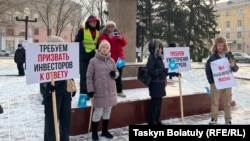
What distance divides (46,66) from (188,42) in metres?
31.4

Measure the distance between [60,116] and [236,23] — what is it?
72.2 metres

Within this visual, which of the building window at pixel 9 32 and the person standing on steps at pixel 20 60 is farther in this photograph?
the building window at pixel 9 32

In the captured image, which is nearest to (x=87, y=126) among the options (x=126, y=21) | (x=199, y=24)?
(x=126, y=21)

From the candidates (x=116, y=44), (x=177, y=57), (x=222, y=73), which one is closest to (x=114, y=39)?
(x=116, y=44)

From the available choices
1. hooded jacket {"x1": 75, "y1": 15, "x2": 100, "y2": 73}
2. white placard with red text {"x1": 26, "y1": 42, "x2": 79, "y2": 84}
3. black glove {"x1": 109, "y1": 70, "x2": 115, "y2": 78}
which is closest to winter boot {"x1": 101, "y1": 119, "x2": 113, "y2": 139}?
black glove {"x1": 109, "y1": 70, "x2": 115, "y2": 78}

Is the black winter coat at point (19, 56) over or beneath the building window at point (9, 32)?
beneath

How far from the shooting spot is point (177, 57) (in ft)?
19.7

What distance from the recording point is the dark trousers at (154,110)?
5988 millimetres

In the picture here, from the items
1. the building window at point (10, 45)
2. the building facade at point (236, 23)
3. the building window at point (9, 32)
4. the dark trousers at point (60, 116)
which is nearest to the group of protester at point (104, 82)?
the dark trousers at point (60, 116)

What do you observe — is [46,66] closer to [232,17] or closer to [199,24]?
[199,24]

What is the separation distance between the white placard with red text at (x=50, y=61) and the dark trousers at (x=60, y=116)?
1.09 feet

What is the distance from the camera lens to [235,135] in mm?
3551

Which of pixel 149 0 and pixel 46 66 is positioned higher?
pixel 149 0

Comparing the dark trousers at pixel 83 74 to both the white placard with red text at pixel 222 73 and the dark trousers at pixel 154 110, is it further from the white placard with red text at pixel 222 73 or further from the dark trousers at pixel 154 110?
the white placard with red text at pixel 222 73
